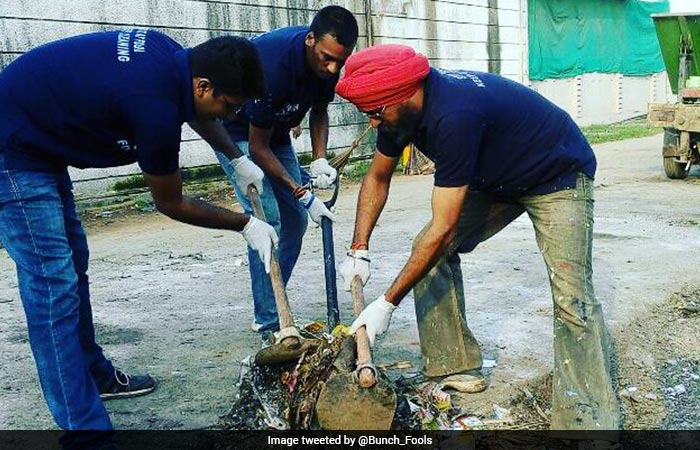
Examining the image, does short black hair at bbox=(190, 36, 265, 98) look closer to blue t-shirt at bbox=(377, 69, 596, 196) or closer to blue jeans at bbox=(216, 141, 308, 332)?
blue t-shirt at bbox=(377, 69, 596, 196)

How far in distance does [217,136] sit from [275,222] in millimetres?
579

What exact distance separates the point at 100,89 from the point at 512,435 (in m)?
2.01

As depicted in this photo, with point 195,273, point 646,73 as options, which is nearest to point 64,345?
point 195,273

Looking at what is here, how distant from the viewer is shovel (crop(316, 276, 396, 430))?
284cm

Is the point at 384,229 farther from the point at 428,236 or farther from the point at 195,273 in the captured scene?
the point at 428,236

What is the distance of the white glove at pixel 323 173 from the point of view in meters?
4.17

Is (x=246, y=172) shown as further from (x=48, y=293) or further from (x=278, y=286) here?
(x=48, y=293)

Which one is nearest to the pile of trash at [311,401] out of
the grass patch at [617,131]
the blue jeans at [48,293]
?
the blue jeans at [48,293]

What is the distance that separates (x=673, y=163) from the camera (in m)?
10.3

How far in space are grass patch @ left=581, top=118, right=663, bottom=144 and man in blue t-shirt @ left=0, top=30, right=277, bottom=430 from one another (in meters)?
14.1

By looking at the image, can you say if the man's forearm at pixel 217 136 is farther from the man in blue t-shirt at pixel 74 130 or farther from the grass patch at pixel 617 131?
the grass patch at pixel 617 131

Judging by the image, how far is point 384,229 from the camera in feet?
24.3

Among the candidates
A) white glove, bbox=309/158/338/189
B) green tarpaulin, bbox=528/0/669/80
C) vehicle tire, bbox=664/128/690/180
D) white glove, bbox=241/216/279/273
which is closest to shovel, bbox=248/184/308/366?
white glove, bbox=241/216/279/273

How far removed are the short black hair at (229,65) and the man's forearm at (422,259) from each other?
823mm
